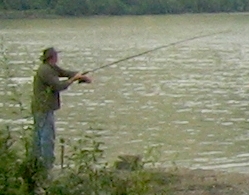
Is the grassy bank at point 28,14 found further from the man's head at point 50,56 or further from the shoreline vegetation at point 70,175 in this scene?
the shoreline vegetation at point 70,175

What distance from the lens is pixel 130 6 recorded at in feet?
305

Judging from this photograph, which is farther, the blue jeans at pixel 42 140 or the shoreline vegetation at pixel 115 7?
the shoreline vegetation at pixel 115 7

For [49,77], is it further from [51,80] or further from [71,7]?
[71,7]

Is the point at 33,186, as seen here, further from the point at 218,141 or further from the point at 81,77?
the point at 218,141

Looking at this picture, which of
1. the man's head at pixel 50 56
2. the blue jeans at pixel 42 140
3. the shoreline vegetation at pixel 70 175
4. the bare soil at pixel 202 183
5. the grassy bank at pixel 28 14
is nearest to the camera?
the shoreline vegetation at pixel 70 175

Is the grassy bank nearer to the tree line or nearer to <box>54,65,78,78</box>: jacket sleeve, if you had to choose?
the tree line

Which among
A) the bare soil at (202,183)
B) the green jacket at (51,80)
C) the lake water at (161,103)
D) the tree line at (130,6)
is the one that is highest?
the green jacket at (51,80)

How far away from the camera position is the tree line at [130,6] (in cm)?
8669

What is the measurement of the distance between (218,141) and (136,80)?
11965mm

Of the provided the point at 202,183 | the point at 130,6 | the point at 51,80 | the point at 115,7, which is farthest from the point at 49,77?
the point at 130,6

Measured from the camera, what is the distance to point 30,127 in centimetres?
535

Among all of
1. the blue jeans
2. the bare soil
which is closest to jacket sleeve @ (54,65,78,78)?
the blue jeans

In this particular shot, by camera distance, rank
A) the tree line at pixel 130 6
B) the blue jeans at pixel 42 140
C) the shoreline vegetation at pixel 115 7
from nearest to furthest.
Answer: the blue jeans at pixel 42 140
the shoreline vegetation at pixel 115 7
the tree line at pixel 130 6

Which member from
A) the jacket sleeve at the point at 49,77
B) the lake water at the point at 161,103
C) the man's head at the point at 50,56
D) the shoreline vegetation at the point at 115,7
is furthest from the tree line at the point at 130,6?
the jacket sleeve at the point at 49,77
